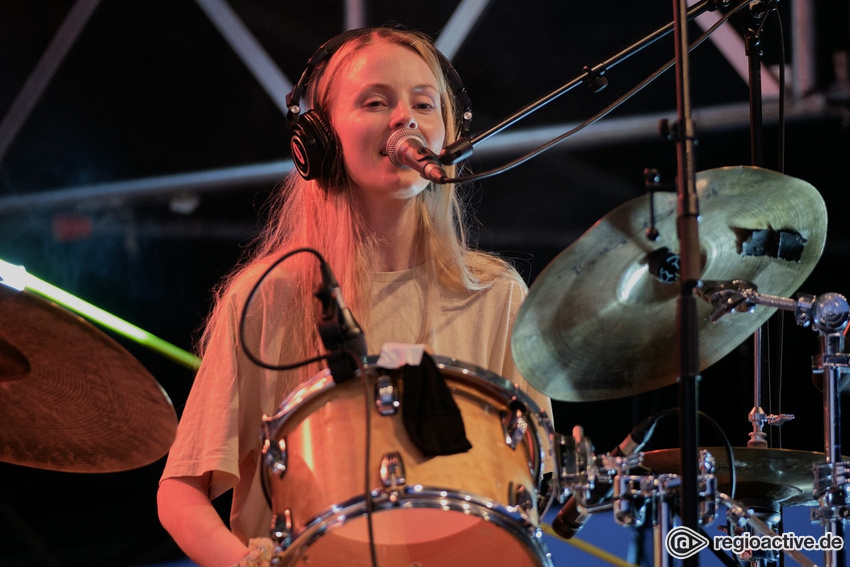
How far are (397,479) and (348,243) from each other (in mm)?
891

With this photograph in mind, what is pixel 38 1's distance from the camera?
3.38m

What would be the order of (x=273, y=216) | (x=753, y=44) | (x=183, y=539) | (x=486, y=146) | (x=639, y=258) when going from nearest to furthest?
1. (x=639, y=258)
2. (x=183, y=539)
3. (x=753, y=44)
4. (x=273, y=216)
5. (x=486, y=146)

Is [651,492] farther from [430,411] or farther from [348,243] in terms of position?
[348,243]

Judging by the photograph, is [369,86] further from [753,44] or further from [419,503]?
[419,503]

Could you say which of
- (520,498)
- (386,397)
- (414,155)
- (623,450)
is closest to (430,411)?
(386,397)

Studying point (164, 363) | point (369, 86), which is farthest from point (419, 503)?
point (164, 363)

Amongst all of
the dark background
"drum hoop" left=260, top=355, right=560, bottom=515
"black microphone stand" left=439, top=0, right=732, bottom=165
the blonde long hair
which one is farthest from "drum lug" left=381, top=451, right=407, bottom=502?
the dark background

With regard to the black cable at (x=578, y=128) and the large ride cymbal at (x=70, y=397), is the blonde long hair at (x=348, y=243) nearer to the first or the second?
the large ride cymbal at (x=70, y=397)

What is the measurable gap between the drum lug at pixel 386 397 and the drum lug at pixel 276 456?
0.61ft

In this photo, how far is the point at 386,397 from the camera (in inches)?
57.9

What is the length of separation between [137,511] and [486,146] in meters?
1.75

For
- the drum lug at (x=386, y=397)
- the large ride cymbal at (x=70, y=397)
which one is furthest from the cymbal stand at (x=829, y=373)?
the large ride cymbal at (x=70, y=397)

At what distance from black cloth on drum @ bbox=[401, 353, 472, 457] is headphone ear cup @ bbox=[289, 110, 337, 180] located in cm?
80

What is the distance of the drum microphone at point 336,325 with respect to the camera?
4.58 ft
